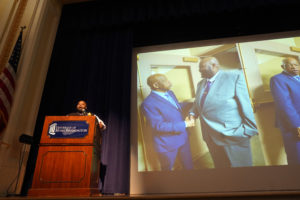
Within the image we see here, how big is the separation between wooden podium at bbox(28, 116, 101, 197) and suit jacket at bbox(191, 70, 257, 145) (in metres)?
1.52

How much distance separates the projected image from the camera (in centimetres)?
284

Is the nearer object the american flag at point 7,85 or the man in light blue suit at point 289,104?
the american flag at point 7,85

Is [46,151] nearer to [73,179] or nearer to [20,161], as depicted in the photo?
[73,179]

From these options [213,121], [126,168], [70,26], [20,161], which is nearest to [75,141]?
[126,168]

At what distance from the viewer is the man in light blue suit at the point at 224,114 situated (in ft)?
9.32

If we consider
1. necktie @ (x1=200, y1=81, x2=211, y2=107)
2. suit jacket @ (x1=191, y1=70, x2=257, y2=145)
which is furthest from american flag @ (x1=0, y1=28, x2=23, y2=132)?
necktie @ (x1=200, y1=81, x2=211, y2=107)

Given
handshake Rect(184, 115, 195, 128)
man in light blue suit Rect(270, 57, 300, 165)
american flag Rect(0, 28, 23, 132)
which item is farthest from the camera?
handshake Rect(184, 115, 195, 128)

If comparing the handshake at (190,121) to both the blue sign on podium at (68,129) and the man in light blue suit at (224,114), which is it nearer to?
the man in light blue suit at (224,114)

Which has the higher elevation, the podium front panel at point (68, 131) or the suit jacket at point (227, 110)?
the suit jacket at point (227, 110)

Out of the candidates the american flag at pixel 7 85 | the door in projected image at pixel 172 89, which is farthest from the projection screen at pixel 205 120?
the american flag at pixel 7 85

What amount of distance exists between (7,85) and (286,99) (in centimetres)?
352

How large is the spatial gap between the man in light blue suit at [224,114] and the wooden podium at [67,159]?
149 cm

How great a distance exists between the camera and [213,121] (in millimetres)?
3061

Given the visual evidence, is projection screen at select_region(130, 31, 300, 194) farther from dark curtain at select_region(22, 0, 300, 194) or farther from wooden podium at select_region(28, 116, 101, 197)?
wooden podium at select_region(28, 116, 101, 197)
